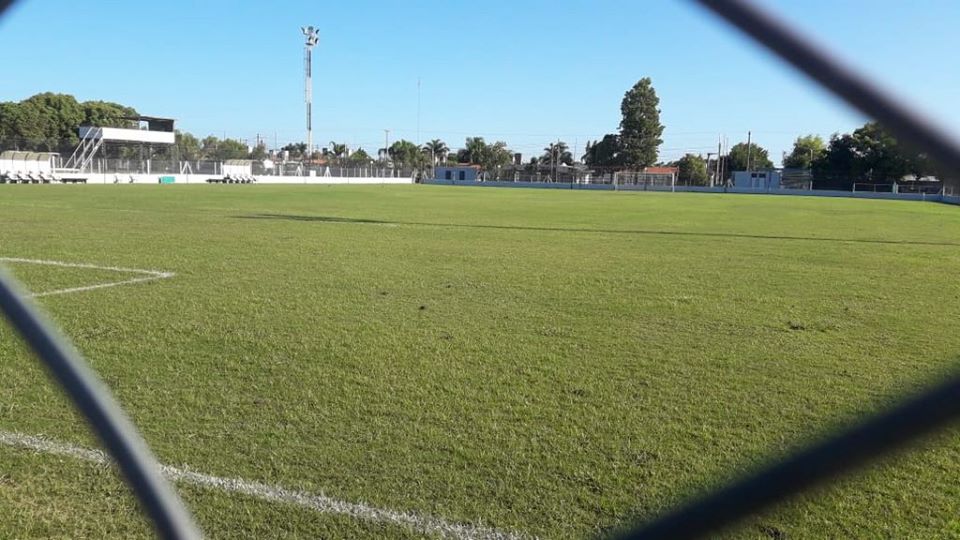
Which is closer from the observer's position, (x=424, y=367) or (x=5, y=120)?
(x=424, y=367)

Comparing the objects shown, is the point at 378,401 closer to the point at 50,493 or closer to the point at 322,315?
the point at 50,493

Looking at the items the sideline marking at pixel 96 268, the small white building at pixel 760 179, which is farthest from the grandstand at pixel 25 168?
the small white building at pixel 760 179

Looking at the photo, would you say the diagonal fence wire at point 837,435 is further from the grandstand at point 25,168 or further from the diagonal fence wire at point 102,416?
the grandstand at point 25,168

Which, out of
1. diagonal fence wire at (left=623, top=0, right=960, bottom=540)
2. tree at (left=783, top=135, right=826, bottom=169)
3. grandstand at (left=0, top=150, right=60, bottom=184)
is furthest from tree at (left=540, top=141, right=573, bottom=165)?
diagonal fence wire at (left=623, top=0, right=960, bottom=540)

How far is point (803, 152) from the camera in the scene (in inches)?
3605

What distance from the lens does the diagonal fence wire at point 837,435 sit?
0.65m

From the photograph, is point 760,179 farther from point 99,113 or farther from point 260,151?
point 99,113

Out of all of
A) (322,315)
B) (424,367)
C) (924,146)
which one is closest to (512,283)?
(322,315)

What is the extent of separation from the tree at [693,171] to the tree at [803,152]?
32.9ft

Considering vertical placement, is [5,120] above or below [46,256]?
above

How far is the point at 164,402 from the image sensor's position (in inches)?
153

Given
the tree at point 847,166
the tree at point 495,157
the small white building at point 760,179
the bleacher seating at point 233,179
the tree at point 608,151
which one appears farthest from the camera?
the tree at point 495,157

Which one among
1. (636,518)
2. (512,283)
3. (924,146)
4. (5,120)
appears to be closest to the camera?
(924,146)

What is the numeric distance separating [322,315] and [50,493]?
133 inches
